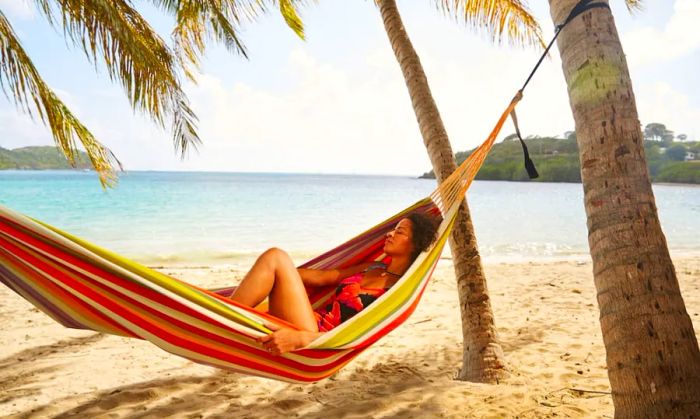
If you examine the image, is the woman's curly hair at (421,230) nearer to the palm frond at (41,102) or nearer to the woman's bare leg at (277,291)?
the woman's bare leg at (277,291)

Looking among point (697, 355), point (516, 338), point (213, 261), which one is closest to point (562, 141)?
point (213, 261)

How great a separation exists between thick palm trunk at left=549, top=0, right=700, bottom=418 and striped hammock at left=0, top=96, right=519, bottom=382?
0.65 metres

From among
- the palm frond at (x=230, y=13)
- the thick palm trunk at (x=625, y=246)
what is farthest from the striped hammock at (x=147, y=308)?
the palm frond at (x=230, y=13)

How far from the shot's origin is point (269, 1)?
3174 mm

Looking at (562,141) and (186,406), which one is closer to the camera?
(186,406)

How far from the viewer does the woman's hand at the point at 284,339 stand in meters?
1.36

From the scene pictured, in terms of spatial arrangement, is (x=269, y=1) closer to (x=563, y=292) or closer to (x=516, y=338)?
(x=516, y=338)

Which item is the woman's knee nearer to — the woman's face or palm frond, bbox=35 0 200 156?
the woman's face

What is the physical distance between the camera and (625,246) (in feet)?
3.57

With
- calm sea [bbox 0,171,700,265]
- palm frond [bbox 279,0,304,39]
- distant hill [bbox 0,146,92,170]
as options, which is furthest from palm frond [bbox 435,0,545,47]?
distant hill [bbox 0,146,92,170]

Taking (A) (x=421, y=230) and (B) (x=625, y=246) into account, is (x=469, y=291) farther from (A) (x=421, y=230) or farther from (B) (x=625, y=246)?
(B) (x=625, y=246)

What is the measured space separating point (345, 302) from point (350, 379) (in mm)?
581

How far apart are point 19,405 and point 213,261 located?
199 inches

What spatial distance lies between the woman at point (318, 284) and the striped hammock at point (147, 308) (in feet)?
0.24
